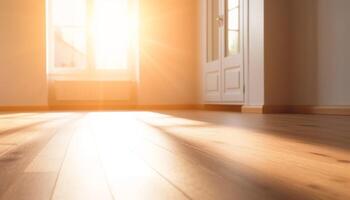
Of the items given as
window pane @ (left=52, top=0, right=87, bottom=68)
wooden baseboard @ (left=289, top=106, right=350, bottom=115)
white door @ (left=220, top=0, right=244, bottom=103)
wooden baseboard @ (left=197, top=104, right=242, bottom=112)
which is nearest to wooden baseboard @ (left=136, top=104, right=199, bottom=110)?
wooden baseboard @ (left=197, top=104, right=242, bottom=112)

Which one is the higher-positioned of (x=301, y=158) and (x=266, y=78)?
(x=266, y=78)

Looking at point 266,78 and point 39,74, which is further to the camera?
point 39,74

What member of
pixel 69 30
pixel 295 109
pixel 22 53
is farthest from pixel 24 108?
pixel 295 109

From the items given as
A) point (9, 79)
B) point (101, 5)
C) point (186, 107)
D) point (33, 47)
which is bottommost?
point (186, 107)

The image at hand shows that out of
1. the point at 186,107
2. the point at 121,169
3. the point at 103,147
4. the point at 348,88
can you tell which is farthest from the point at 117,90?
the point at 121,169

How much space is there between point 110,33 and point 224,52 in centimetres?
219

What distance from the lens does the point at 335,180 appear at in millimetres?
687

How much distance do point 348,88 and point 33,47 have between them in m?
4.40

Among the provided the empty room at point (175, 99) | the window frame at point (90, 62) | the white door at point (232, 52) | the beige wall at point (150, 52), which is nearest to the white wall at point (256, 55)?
the empty room at point (175, 99)

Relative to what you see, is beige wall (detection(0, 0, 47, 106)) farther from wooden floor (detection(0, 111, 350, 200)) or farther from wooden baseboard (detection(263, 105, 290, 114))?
wooden floor (detection(0, 111, 350, 200))

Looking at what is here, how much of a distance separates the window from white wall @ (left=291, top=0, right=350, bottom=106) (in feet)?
10.3

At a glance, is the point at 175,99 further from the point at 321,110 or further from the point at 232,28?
the point at 321,110

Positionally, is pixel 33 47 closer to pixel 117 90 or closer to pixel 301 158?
pixel 117 90

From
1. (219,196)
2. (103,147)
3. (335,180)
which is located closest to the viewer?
(219,196)
